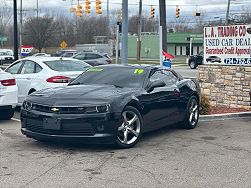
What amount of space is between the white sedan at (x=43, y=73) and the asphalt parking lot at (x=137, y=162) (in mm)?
2692

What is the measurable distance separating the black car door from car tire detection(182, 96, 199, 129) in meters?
0.46

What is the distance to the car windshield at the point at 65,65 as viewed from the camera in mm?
11789

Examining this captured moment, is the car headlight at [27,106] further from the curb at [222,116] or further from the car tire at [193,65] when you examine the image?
the car tire at [193,65]

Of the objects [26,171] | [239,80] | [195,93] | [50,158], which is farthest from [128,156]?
[239,80]

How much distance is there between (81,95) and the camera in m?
7.50

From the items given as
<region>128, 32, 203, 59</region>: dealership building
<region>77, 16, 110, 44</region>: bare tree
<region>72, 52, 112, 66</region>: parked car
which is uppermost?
<region>77, 16, 110, 44</region>: bare tree

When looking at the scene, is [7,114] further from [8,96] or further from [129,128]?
[129,128]

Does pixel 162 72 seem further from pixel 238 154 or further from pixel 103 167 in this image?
pixel 103 167

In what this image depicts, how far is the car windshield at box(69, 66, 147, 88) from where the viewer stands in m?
8.47

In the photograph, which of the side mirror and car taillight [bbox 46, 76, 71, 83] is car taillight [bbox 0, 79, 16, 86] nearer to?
car taillight [bbox 46, 76, 71, 83]

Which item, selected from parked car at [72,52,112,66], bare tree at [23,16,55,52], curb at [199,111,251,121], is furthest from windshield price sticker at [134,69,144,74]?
bare tree at [23,16,55,52]

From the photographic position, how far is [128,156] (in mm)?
7066

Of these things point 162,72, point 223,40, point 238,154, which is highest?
point 223,40

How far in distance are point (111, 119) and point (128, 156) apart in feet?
2.05
